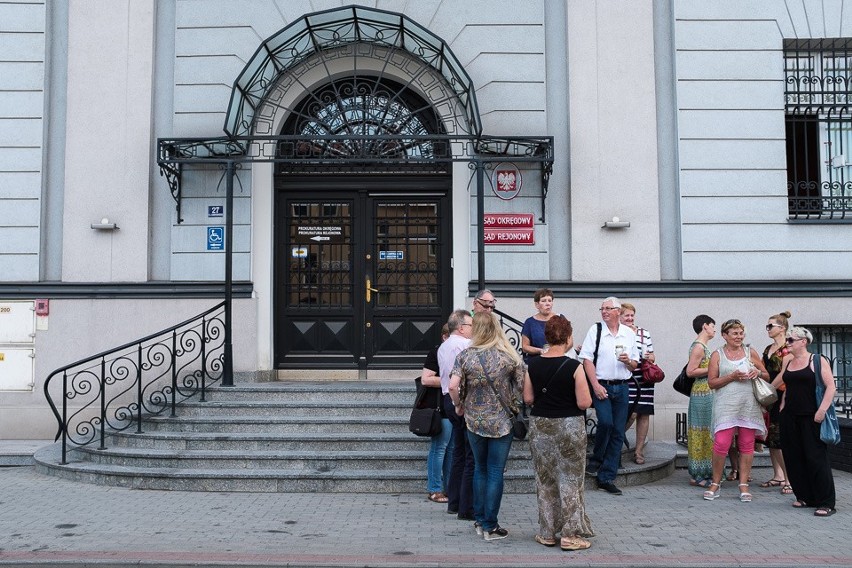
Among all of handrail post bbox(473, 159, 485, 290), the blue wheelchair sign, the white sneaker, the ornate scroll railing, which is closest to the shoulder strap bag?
the white sneaker

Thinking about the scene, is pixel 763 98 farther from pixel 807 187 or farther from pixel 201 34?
pixel 201 34

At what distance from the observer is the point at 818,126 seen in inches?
473

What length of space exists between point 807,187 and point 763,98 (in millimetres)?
1384

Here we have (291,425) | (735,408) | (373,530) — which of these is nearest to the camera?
(373,530)

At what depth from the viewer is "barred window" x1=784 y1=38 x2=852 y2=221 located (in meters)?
11.9

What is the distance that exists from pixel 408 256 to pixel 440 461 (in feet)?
14.5

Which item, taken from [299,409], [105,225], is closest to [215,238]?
[105,225]

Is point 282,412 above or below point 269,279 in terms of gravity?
below

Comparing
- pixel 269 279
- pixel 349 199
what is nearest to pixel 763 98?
pixel 349 199

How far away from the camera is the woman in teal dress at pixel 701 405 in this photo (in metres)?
8.80

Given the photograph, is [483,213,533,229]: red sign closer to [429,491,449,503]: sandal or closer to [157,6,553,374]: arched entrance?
[157,6,553,374]: arched entrance

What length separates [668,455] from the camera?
9.95 m

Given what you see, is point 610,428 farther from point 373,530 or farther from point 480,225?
point 480,225

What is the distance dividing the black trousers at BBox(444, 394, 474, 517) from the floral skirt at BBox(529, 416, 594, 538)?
0.80 meters
